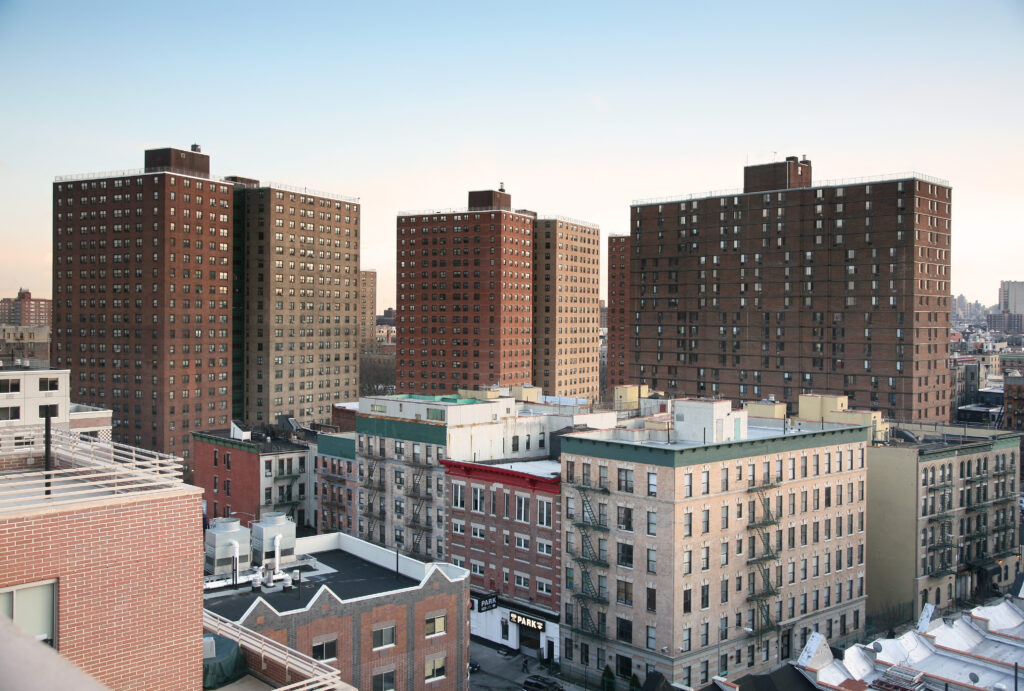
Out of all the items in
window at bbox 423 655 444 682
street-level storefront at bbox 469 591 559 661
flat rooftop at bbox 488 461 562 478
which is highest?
flat rooftop at bbox 488 461 562 478

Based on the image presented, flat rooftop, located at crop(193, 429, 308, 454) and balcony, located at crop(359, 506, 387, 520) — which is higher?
flat rooftop, located at crop(193, 429, 308, 454)

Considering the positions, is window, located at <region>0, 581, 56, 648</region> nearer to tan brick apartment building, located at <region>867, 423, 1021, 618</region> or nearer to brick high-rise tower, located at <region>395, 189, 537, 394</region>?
tan brick apartment building, located at <region>867, 423, 1021, 618</region>

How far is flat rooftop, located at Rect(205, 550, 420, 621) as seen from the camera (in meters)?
43.0

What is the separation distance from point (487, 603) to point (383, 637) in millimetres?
21874

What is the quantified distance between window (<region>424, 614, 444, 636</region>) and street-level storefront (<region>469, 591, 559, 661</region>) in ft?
53.5

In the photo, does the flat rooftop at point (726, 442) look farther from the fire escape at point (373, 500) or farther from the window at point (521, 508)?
the fire escape at point (373, 500)

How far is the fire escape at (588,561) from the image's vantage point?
189 ft

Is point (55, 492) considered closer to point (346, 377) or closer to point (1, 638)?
point (1, 638)

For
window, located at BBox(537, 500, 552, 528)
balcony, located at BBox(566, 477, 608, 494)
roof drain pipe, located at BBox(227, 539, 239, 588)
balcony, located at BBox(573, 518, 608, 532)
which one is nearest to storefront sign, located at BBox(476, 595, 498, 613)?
window, located at BBox(537, 500, 552, 528)

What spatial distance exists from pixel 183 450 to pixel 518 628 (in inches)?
3583

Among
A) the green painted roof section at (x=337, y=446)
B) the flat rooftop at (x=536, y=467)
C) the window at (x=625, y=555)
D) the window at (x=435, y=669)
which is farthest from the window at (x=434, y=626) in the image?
the green painted roof section at (x=337, y=446)

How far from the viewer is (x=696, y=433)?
201ft

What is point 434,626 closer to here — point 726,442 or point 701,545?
point 701,545

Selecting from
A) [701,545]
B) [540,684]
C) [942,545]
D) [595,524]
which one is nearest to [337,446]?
[595,524]
